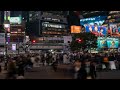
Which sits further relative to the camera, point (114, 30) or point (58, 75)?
point (114, 30)

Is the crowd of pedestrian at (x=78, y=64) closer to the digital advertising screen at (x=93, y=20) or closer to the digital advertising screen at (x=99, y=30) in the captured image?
the digital advertising screen at (x=99, y=30)

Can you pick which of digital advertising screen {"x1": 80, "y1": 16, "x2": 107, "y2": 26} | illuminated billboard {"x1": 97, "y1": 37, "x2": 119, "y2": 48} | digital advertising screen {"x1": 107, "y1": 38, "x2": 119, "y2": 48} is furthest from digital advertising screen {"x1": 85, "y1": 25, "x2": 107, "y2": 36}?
digital advertising screen {"x1": 80, "y1": 16, "x2": 107, "y2": 26}

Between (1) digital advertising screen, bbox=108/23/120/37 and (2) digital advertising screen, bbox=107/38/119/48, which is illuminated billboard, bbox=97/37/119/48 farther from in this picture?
(1) digital advertising screen, bbox=108/23/120/37

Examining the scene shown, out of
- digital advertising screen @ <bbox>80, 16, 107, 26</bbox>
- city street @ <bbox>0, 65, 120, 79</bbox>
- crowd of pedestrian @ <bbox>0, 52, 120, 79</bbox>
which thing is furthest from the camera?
digital advertising screen @ <bbox>80, 16, 107, 26</bbox>

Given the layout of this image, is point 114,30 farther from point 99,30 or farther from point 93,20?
point 93,20

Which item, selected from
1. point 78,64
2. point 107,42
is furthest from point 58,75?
point 107,42

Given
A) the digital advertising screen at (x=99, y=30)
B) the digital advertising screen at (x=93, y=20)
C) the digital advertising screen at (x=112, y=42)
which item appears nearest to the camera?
the digital advertising screen at (x=112, y=42)

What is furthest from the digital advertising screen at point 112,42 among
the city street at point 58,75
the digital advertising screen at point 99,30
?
the city street at point 58,75

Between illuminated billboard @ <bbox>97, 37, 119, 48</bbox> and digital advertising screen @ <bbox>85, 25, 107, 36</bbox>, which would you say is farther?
digital advertising screen @ <bbox>85, 25, 107, 36</bbox>

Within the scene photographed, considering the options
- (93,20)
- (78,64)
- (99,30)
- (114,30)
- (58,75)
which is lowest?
(58,75)

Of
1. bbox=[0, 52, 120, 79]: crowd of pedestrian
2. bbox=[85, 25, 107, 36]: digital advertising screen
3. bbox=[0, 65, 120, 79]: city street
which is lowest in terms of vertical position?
bbox=[0, 65, 120, 79]: city street

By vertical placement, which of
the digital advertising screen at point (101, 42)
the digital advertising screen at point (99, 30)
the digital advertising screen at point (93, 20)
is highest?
the digital advertising screen at point (93, 20)
